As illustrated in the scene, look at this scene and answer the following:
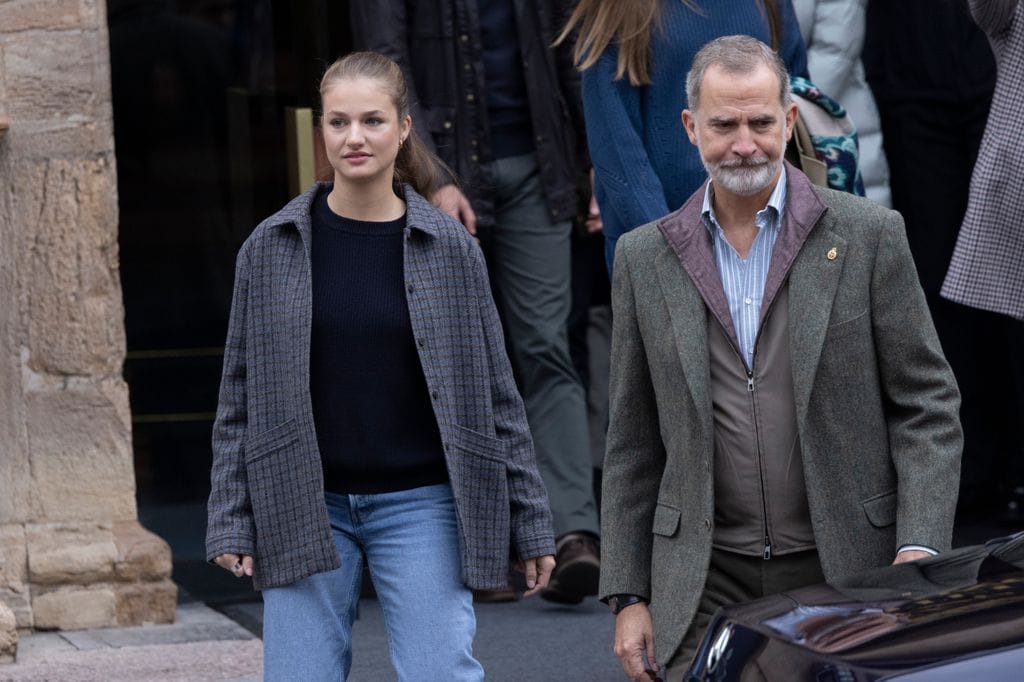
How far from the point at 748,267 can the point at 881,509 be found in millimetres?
531

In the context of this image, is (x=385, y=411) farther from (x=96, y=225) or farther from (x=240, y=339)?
(x=96, y=225)

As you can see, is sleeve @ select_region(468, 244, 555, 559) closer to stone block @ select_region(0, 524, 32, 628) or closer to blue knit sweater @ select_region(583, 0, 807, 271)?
blue knit sweater @ select_region(583, 0, 807, 271)

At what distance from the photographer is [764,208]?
13.7 ft

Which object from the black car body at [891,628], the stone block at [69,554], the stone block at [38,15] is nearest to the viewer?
the black car body at [891,628]

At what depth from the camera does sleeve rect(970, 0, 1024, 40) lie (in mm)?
5750

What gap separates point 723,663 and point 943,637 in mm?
527

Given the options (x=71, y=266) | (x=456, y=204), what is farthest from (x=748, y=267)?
(x=71, y=266)

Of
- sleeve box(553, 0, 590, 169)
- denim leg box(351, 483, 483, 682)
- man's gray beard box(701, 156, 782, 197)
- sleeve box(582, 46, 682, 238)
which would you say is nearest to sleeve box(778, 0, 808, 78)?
sleeve box(582, 46, 682, 238)

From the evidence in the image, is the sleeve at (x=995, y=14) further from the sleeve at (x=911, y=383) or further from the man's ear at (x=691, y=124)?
the sleeve at (x=911, y=383)

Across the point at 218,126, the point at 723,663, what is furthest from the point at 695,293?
the point at 218,126

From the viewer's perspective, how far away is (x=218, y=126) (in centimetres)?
934

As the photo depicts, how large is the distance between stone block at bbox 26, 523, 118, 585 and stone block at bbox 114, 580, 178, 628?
8 centimetres

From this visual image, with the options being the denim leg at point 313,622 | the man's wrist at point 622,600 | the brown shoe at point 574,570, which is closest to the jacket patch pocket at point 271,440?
the denim leg at point 313,622

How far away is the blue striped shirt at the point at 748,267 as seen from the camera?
4.10m
